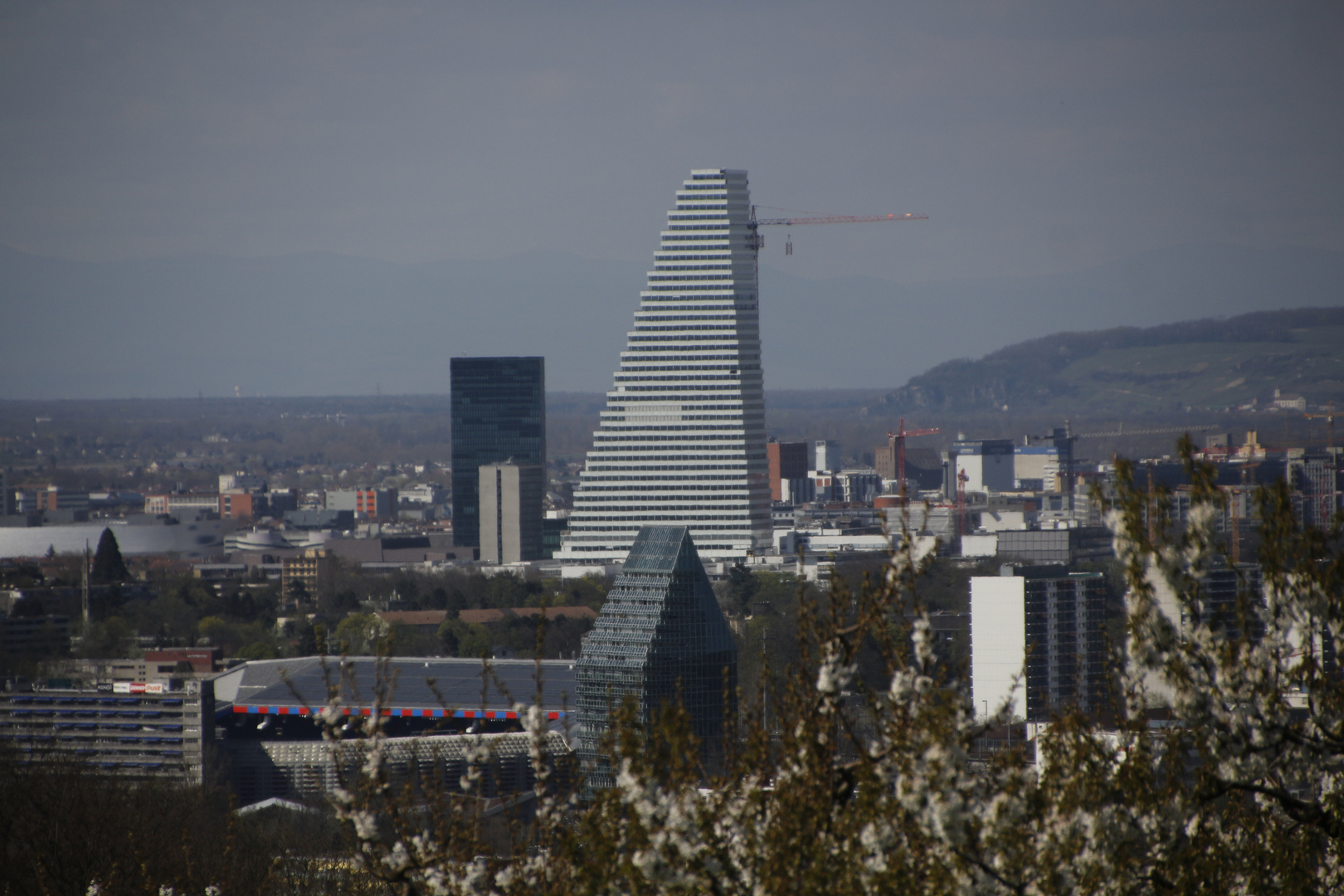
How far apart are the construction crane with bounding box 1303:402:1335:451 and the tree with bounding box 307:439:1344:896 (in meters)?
125

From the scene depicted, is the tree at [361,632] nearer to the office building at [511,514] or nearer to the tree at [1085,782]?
the office building at [511,514]

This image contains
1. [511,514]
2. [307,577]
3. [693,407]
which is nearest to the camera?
[307,577]

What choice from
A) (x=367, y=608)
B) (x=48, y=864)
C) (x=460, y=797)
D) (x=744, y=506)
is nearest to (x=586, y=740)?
(x=48, y=864)

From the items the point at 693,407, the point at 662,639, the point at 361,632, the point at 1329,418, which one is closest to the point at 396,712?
the point at 662,639

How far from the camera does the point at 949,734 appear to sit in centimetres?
928

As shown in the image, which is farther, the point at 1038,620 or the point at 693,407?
the point at 693,407

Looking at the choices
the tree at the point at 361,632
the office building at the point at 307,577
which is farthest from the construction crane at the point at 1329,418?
the tree at the point at 361,632

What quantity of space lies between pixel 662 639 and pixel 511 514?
90660 mm

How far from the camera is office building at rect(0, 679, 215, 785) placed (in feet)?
174

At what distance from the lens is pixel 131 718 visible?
5406cm

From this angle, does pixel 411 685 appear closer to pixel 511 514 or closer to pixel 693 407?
pixel 693 407

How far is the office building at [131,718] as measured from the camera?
53.0 meters

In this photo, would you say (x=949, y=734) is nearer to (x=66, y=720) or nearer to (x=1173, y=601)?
(x=1173, y=601)

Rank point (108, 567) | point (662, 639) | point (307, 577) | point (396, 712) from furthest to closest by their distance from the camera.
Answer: point (307, 577) → point (108, 567) → point (396, 712) → point (662, 639)
